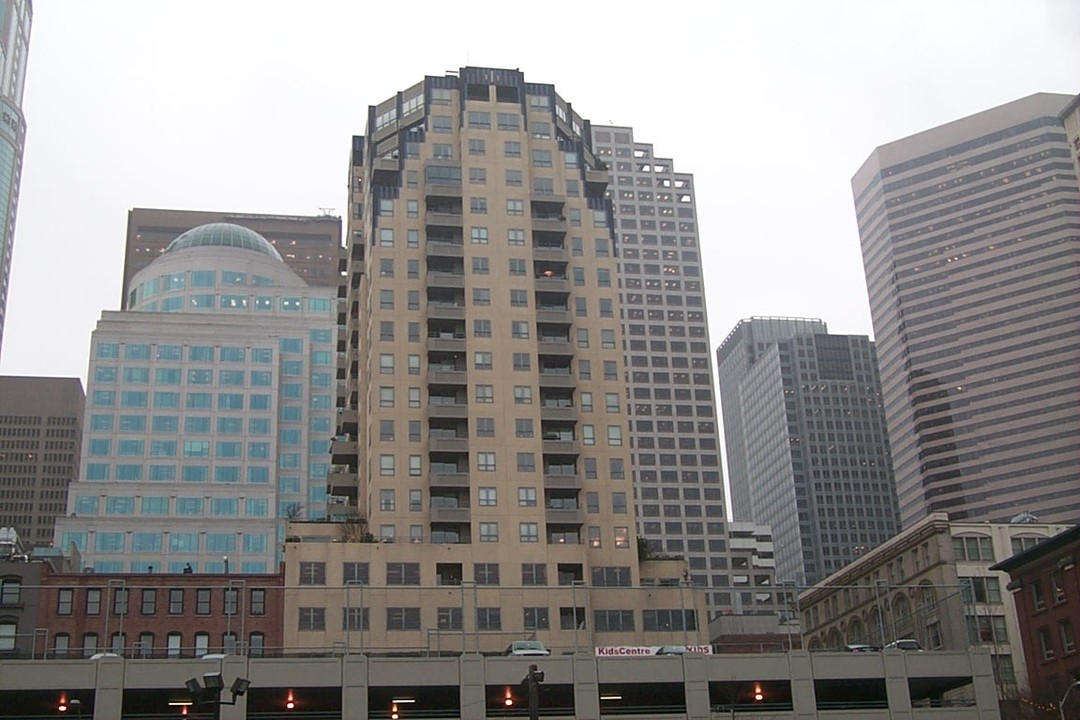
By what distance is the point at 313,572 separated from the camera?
373 feet

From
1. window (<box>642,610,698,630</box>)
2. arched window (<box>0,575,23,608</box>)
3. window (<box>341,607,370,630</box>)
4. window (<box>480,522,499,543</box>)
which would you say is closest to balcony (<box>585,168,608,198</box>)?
window (<box>480,522,499,543</box>)

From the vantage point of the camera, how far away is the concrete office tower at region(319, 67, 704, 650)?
117562 millimetres

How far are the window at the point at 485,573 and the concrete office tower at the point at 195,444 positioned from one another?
2284 inches

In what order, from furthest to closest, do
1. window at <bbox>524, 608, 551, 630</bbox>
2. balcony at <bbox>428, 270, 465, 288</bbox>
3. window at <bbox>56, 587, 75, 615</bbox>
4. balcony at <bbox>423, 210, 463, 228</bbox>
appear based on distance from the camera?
balcony at <bbox>423, 210, 463, 228</bbox> → balcony at <bbox>428, 270, 465, 288</bbox> → window at <bbox>56, 587, 75, 615</bbox> → window at <bbox>524, 608, 551, 630</bbox>

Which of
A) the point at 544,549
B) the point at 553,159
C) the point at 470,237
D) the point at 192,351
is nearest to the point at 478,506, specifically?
the point at 544,549

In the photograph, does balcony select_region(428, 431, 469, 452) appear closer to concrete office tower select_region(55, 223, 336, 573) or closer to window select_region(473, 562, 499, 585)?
window select_region(473, 562, 499, 585)

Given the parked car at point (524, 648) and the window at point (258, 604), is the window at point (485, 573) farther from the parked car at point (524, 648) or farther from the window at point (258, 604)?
the parked car at point (524, 648)

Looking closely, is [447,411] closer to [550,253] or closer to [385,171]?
[550,253]

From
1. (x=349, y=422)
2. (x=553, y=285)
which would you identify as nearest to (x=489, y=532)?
(x=553, y=285)

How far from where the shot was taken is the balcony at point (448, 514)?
118312mm

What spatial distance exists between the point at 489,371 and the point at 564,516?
15.6 m

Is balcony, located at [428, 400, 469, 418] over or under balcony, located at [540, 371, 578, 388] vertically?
under

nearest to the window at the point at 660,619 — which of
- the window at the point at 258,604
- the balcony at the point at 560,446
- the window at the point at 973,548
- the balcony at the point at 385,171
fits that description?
the balcony at the point at 560,446

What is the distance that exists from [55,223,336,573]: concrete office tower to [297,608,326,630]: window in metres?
92.6
